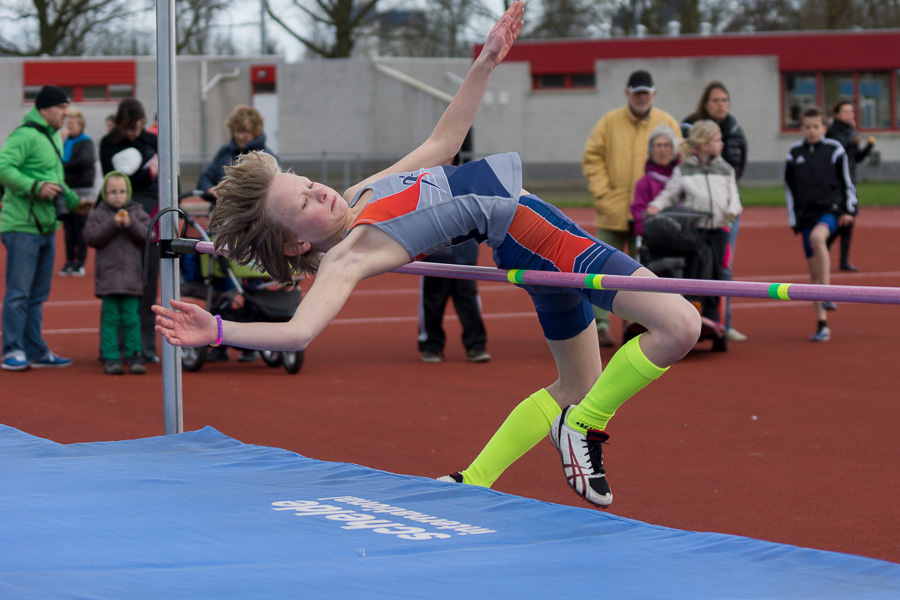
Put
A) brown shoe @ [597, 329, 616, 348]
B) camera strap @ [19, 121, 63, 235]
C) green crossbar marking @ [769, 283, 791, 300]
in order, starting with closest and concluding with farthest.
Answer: green crossbar marking @ [769, 283, 791, 300]
camera strap @ [19, 121, 63, 235]
brown shoe @ [597, 329, 616, 348]

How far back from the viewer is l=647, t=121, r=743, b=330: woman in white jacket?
9.02 meters

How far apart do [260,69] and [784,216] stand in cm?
1965

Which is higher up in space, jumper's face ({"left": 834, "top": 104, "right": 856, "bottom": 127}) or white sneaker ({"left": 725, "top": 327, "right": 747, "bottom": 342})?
jumper's face ({"left": 834, "top": 104, "right": 856, "bottom": 127})

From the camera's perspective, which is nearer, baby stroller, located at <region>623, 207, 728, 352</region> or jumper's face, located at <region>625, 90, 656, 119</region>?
baby stroller, located at <region>623, 207, 728, 352</region>

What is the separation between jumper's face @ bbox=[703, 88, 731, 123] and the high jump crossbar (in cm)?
626

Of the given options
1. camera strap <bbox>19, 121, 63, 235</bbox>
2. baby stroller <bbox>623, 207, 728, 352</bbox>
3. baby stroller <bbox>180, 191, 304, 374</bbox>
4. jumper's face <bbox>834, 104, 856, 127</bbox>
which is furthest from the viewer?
jumper's face <bbox>834, 104, 856, 127</bbox>

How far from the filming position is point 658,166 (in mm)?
9234

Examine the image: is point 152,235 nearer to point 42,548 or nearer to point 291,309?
point 42,548

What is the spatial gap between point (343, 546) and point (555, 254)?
125cm

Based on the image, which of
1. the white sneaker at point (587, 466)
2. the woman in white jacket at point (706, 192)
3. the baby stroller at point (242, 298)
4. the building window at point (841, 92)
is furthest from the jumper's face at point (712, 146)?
the building window at point (841, 92)

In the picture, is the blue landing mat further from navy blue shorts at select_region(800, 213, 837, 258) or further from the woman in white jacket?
navy blue shorts at select_region(800, 213, 837, 258)

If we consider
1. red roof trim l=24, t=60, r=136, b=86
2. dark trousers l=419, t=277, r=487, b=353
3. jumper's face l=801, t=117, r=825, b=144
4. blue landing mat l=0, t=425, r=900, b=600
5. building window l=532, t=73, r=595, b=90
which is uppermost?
red roof trim l=24, t=60, r=136, b=86

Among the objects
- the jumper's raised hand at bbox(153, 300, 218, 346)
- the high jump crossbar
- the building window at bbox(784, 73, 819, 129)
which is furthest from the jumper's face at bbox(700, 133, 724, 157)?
the building window at bbox(784, 73, 819, 129)

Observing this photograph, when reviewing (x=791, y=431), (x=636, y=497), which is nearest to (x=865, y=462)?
(x=791, y=431)
